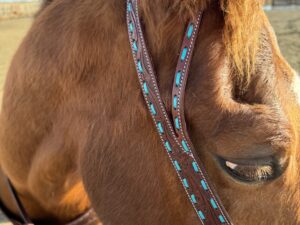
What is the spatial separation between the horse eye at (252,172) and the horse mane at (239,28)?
0.18 m

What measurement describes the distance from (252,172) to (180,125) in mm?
182

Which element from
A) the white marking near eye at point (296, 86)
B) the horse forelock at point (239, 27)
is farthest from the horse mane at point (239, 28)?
the white marking near eye at point (296, 86)

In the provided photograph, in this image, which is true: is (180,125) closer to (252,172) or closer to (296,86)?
(252,172)

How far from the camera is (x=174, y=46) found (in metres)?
0.90

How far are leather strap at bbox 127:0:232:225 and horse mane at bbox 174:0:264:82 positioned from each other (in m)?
0.04

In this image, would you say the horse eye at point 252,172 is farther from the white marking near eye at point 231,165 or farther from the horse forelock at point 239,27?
the horse forelock at point 239,27

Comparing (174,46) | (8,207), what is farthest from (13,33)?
(174,46)

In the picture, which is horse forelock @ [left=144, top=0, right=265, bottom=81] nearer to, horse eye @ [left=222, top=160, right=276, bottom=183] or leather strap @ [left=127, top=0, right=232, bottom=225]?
leather strap @ [left=127, top=0, right=232, bottom=225]

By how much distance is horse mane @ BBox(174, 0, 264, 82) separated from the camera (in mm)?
838

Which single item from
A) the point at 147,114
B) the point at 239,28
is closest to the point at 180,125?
the point at 147,114

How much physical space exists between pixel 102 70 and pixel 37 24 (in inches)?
11.8

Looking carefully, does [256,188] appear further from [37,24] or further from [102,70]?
[37,24]

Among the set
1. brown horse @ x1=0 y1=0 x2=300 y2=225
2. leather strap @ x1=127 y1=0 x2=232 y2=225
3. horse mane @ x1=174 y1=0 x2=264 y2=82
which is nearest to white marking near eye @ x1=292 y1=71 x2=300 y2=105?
brown horse @ x1=0 y1=0 x2=300 y2=225

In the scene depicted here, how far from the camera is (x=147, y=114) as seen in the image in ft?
3.08
